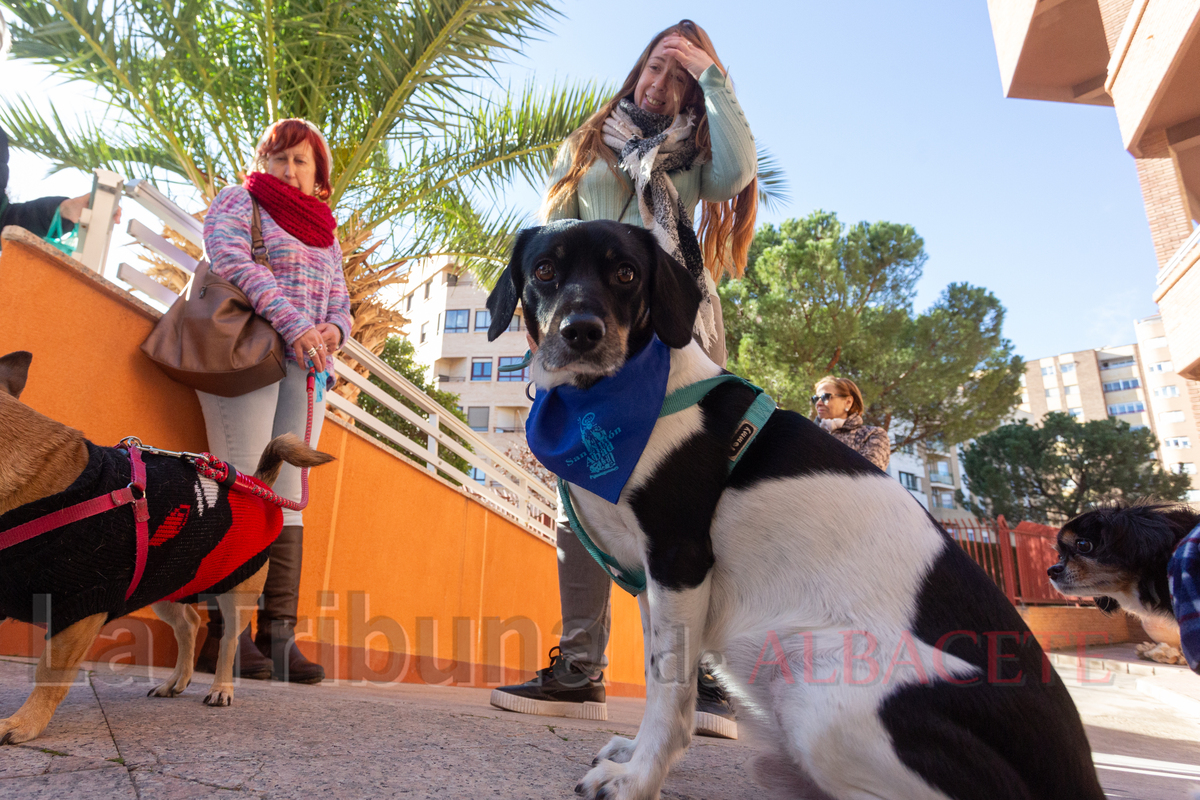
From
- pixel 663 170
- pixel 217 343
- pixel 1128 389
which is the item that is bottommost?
pixel 217 343

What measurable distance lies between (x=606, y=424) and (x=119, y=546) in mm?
1173

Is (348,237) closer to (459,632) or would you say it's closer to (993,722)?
(459,632)

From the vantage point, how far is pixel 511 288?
1913 millimetres

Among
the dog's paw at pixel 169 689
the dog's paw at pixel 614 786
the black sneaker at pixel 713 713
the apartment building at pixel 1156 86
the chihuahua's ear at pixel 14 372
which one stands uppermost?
the apartment building at pixel 1156 86

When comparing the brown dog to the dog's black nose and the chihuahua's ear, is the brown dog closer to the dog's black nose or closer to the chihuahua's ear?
the chihuahua's ear

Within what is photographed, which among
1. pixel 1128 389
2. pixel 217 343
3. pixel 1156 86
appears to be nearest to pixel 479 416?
pixel 1156 86

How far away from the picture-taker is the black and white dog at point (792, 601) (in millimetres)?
1143

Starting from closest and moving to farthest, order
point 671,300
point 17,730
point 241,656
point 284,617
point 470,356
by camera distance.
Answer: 1. point 17,730
2. point 671,300
3. point 241,656
4. point 284,617
5. point 470,356

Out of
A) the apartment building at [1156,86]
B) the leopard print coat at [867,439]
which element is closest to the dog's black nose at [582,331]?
the leopard print coat at [867,439]

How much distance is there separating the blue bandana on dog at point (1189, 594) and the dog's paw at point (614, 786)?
161 cm

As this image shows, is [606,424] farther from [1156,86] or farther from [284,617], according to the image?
[1156,86]

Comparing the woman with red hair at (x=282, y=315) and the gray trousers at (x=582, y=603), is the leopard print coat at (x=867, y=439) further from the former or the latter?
the woman with red hair at (x=282, y=315)

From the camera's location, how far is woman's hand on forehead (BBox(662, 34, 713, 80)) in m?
2.42

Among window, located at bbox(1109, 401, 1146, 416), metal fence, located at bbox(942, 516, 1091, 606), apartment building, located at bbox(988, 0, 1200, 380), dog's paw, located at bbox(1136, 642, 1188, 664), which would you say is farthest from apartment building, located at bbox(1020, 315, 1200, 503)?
dog's paw, located at bbox(1136, 642, 1188, 664)
